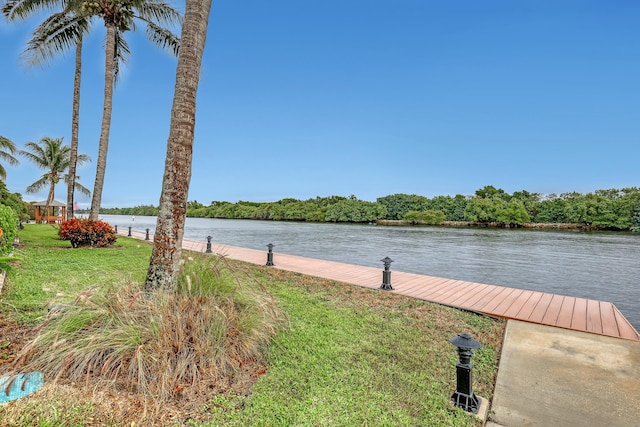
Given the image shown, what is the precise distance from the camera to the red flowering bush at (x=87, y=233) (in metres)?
11.9

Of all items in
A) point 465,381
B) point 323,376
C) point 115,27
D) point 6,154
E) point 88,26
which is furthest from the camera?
point 6,154

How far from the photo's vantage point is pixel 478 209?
68812 mm

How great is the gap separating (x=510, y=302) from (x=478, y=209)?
69410mm

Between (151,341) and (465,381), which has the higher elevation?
(151,341)

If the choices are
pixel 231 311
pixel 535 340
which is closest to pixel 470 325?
pixel 535 340

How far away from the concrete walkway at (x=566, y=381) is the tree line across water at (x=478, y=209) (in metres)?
60.4

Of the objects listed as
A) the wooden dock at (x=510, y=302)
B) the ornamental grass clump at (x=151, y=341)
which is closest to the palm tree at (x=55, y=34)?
the wooden dock at (x=510, y=302)

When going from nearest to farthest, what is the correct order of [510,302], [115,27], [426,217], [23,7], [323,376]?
[323,376]
[510,302]
[23,7]
[115,27]
[426,217]

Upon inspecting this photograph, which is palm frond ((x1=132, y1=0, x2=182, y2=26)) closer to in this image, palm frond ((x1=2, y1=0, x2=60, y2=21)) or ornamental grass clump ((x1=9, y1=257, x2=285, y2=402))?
palm frond ((x1=2, y1=0, x2=60, y2=21))

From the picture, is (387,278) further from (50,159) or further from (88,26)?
(50,159)

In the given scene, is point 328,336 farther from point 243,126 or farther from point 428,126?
point 428,126

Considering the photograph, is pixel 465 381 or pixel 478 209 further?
pixel 478 209

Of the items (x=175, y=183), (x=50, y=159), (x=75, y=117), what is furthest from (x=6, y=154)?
(x=175, y=183)

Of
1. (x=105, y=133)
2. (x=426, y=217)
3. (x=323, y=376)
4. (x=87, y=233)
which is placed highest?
(x=105, y=133)
